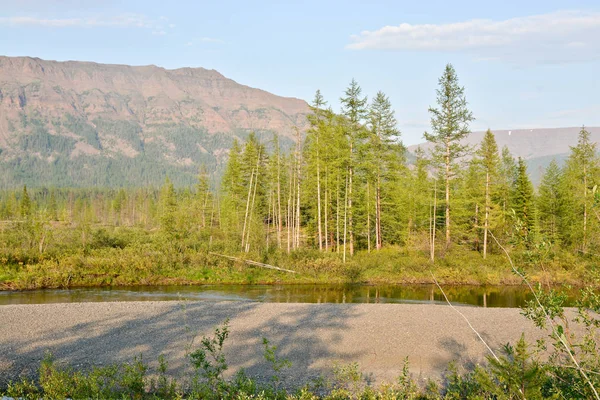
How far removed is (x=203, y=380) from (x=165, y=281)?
20283 mm

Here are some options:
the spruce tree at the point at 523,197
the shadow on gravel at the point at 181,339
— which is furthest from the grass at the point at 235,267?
the shadow on gravel at the point at 181,339

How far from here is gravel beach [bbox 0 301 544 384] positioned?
13.8 metres

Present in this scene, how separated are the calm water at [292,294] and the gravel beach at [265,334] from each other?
4.01 m

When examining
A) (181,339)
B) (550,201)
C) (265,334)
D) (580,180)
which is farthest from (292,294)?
(550,201)

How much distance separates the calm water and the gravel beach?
158 inches

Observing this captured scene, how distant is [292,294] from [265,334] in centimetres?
1181

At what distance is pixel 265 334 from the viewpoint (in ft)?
54.6

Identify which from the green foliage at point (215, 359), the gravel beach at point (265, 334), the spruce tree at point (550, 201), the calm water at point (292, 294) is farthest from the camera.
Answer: the spruce tree at point (550, 201)

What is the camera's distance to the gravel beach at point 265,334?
543 inches

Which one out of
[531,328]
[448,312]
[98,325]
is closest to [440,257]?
[448,312]

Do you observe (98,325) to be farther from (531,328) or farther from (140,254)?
(140,254)

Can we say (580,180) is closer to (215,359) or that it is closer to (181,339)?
(181,339)

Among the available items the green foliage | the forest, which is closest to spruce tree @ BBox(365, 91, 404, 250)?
the forest

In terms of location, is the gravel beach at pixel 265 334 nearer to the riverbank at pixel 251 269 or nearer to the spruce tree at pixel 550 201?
the riverbank at pixel 251 269
